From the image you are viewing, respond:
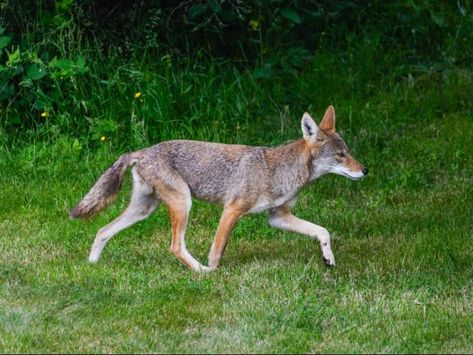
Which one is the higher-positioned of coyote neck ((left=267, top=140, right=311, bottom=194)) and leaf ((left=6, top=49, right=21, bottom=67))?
coyote neck ((left=267, top=140, right=311, bottom=194))

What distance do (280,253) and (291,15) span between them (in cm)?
Answer: 414

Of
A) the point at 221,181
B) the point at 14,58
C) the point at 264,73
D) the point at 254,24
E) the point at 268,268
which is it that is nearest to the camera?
the point at 268,268

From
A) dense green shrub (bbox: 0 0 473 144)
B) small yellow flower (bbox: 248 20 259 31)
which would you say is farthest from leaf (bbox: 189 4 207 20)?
small yellow flower (bbox: 248 20 259 31)

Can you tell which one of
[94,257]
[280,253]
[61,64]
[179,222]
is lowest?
[280,253]

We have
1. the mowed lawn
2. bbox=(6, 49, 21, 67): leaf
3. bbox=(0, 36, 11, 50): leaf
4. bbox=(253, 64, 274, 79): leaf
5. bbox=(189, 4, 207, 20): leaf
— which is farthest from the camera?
bbox=(253, 64, 274, 79): leaf

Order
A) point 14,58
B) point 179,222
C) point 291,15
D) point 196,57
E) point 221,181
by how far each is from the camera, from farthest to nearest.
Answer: point 196,57, point 291,15, point 14,58, point 221,181, point 179,222

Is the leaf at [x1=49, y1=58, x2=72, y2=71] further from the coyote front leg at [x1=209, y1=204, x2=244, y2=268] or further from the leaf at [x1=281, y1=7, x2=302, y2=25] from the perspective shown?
the coyote front leg at [x1=209, y1=204, x2=244, y2=268]

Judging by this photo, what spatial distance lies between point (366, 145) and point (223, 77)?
2237 mm

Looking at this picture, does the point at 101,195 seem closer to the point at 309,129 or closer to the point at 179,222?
the point at 179,222

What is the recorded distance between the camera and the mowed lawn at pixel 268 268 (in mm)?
7497

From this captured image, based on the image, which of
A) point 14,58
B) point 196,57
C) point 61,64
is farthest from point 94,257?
point 196,57

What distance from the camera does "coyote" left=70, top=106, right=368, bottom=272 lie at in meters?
9.39

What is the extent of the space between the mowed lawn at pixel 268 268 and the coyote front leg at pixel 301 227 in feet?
0.57

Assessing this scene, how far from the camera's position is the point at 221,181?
31.5ft
